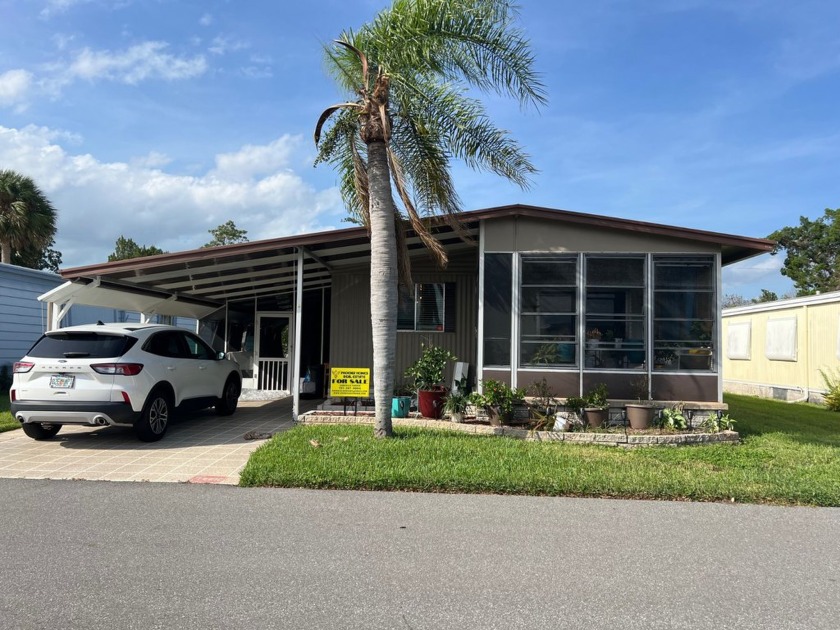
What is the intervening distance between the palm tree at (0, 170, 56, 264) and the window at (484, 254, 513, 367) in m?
18.6

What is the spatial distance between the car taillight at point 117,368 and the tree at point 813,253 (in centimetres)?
3978

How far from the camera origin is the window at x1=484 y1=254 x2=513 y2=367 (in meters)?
10.3

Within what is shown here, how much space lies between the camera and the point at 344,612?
364 cm

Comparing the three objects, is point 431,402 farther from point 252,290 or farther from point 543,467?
point 252,290

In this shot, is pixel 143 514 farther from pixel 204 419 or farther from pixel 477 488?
pixel 204 419

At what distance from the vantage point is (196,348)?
1097 cm

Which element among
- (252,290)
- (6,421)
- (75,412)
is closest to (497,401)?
(75,412)

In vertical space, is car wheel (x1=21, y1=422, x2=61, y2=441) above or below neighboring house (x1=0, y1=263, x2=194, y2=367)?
below

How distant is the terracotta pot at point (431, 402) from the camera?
1027 centimetres

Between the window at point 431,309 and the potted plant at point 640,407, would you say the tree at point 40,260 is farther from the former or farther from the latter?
the potted plant at point 640,407

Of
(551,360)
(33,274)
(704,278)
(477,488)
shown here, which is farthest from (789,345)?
(33,274)

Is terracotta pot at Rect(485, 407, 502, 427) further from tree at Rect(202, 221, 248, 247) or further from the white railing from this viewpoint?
tree at Rect(202, 221, 248, 247)

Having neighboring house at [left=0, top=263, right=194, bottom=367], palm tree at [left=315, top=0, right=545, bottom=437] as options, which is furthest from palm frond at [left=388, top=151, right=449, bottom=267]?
neighboring house at [left=0, top=263, right=194, bottom=367]

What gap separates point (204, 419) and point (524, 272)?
21.5 ft
